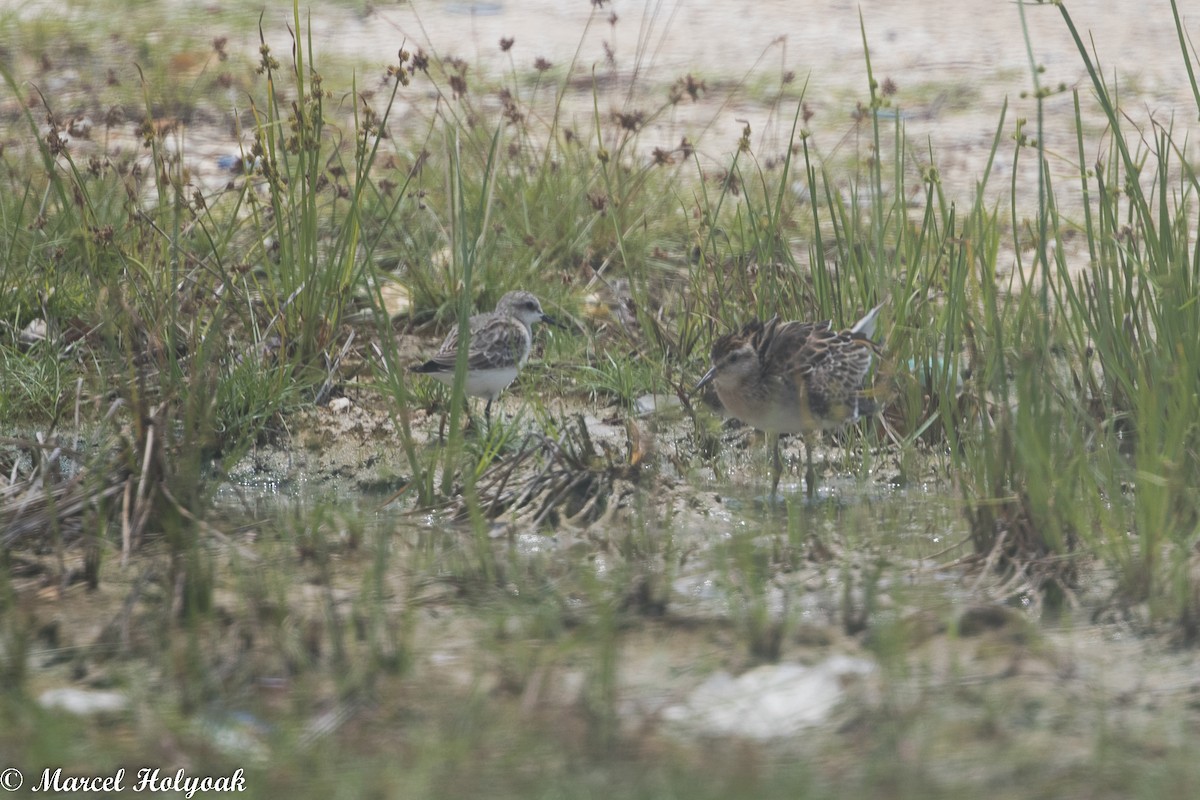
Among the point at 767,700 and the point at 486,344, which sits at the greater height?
the point at 486,344

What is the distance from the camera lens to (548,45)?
37.0 feet

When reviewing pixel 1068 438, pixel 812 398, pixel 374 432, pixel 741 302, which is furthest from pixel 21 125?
pixel 1068 438

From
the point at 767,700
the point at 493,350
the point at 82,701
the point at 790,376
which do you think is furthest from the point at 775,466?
the point at 82,701

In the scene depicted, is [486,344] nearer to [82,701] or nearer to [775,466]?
[775,466]

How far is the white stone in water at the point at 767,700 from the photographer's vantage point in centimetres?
335

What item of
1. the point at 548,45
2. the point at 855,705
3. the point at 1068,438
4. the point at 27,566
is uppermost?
the point at 548,45

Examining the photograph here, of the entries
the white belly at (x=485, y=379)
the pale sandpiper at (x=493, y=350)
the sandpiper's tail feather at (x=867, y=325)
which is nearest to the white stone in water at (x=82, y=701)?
the pale sandpiper at (x=493, y=350)

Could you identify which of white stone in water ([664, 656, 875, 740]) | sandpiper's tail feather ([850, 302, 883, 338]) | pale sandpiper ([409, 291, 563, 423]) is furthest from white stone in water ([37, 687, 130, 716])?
sandpiper's tail feather ([850, 302, 883, 338])

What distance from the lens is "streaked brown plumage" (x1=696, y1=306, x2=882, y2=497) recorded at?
5.49 meters

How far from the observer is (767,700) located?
11.4ft

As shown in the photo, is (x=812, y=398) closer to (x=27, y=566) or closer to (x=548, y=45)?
(x=27, y=566)

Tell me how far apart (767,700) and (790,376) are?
7.19 ft

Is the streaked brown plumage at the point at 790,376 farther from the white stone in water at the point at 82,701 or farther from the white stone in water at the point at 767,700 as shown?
the white stone in water at the point at 82,701

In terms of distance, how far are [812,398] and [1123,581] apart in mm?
1859
